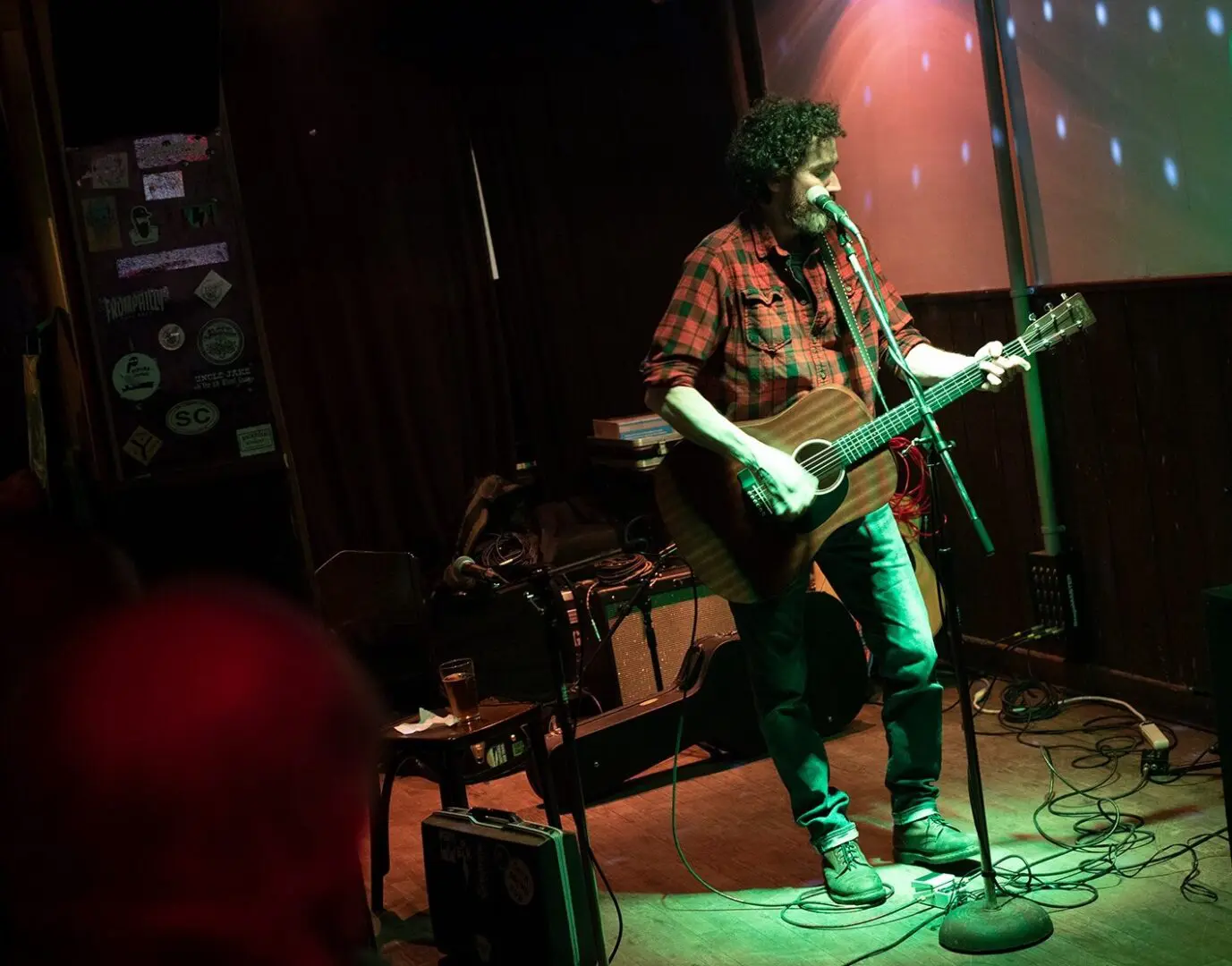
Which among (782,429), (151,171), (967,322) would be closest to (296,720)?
(782,429)

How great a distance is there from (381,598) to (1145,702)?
8.24ft

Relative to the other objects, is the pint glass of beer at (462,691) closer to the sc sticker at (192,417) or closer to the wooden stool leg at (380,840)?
the wooden stool leg at (380,840)

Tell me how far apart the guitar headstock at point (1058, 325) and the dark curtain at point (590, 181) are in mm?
3076

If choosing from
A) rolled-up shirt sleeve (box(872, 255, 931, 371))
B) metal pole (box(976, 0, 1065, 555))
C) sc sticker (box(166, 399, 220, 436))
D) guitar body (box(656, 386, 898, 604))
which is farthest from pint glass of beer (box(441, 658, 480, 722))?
metal pole (box(976, 0, 1065, 555))

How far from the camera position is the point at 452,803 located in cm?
339

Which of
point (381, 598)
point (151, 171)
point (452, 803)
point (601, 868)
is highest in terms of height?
point (151, 171)

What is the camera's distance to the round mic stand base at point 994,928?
2.79m

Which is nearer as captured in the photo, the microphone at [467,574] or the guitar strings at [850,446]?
the guitar strings at [850,446]

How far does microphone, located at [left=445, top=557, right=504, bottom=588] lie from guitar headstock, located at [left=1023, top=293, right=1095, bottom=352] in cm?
139

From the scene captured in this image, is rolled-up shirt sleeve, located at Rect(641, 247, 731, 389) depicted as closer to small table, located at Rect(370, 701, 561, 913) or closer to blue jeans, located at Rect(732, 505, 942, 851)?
blue jeans, located at Rect(732, 505, 942, 851)

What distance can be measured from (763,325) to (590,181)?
3006 millimetres

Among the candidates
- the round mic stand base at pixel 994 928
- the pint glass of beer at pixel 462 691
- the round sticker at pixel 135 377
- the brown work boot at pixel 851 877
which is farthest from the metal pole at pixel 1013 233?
the round sticker at pixel 135 377

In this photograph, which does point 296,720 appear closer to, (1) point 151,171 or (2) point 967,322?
(1) point 151,171

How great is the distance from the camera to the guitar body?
10.2 feet
